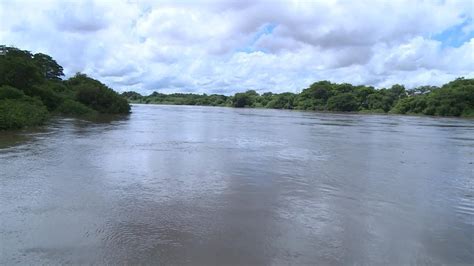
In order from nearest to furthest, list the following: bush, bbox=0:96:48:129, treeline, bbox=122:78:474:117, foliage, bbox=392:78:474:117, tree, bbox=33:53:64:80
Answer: bush, bbox=0:96:48:129
tree, bbox=33:53:64:80
foliage, bbox=392:78:474:117
treeline, bbox=122:78:474:117

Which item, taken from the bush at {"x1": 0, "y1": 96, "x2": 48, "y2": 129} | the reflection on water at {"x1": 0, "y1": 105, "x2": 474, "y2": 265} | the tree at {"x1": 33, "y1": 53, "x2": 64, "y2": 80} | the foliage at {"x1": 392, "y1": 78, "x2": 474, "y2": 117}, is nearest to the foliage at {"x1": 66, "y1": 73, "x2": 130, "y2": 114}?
the tree at {"x1": 33, "y1": 53, "x2": 64, "y2": 80}

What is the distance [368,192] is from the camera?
10.5 meters

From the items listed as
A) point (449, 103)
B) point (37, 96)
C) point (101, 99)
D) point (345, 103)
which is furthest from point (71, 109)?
point (345, 103)

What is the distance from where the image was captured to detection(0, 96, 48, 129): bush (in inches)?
855

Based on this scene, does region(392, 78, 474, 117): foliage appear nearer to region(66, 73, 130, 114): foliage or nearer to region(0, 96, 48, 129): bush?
region(66, 73, 130, 114): foliage

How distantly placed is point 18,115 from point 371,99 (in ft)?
312

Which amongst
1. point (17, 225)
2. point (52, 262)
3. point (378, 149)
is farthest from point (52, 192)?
point (378, 149)

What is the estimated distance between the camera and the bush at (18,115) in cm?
2171

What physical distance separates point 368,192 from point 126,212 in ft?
→ 20.5

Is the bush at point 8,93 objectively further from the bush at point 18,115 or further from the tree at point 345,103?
the tree at point 345,103

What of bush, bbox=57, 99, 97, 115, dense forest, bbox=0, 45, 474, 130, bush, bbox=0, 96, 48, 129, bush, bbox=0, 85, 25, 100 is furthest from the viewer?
bush, bbox=57, 99, 97, 115

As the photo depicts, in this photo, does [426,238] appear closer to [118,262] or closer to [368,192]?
[368,192]

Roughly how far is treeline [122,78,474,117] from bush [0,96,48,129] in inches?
1741

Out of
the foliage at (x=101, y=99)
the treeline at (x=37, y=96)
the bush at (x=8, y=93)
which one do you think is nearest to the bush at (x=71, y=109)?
the treeline at (x=37, y=96)
